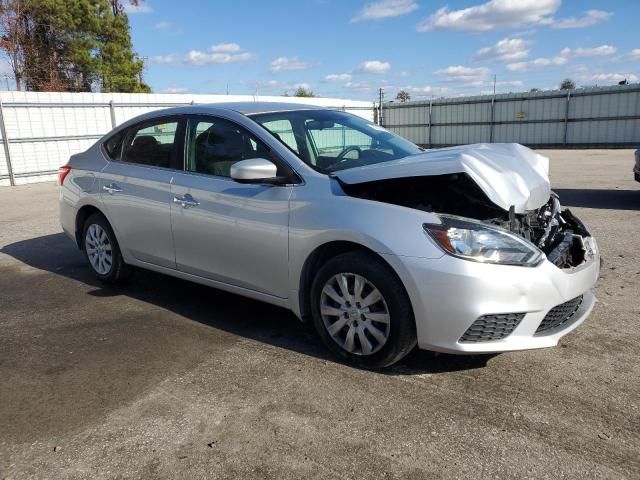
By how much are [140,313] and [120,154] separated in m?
1.52

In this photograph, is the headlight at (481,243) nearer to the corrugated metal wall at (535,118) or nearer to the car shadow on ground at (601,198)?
the car shadow on ground at (601,198)

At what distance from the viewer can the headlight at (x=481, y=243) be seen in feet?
9.92

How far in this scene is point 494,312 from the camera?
2.99 meters

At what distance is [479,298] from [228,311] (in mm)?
2332

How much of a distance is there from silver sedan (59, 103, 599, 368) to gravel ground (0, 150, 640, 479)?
0.31 m

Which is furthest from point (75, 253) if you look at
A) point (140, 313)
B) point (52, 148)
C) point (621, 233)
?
point (52, 148)

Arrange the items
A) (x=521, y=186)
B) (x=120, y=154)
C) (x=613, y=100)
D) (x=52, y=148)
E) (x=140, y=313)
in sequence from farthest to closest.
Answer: (x=613, y=100) < (x=52, y=148) < (x=120, y=154) < (x=140, y=313) < (x=521, y=186)

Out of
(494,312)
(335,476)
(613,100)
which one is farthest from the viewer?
(613,100)

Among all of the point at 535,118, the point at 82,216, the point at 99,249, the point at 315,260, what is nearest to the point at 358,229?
the point at 315,260

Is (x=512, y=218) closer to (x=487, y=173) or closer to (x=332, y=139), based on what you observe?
(x=487, y=173)

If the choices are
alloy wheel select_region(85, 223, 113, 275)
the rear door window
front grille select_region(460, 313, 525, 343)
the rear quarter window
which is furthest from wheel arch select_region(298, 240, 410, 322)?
the rear quarter window

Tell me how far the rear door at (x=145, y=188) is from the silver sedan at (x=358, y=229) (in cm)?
2

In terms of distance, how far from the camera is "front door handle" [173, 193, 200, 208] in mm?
4188

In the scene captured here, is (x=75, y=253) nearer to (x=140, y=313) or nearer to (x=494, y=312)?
(x=140, y=313)
